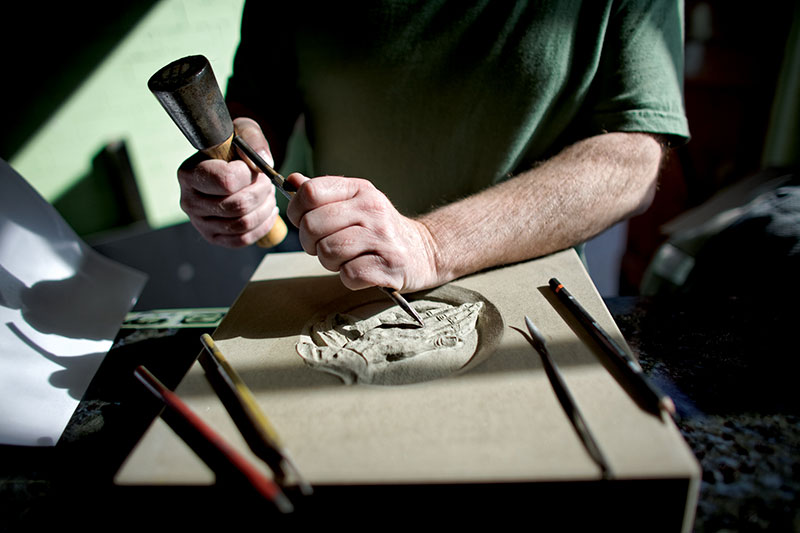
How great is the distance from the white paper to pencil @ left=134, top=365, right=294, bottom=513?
0.19m

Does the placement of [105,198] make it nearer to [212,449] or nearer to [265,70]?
[265,70]

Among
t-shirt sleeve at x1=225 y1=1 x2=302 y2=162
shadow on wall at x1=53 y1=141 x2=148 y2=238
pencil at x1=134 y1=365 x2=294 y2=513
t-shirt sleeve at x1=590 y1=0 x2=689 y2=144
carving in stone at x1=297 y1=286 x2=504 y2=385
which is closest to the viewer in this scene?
pencil at x1=134 y1=365 x2=294 y2=513

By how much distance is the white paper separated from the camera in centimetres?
60

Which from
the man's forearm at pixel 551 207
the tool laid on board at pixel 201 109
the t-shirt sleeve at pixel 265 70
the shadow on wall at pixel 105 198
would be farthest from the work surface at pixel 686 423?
the shadow on wall at pixel 105 198

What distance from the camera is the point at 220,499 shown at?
418 millimetres

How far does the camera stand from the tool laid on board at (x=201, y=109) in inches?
24.2

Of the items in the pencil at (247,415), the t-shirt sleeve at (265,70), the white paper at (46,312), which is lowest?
the pencil at (247,415)

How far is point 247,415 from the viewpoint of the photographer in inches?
19.0

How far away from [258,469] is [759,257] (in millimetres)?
958

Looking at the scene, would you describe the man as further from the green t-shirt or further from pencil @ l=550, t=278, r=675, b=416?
pencil @ l=550, t=278, r=675, b=416

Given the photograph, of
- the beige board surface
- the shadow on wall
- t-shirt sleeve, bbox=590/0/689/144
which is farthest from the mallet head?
the shadow on wall

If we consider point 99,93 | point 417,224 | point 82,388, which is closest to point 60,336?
point 82,388

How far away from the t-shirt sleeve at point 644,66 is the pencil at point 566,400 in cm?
52

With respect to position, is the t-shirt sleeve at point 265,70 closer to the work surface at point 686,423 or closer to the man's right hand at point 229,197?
the man's right hand at point 229,197
